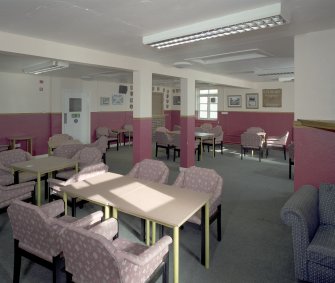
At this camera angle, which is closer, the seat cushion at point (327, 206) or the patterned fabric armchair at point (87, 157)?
the seat cushion at point (327, 206)

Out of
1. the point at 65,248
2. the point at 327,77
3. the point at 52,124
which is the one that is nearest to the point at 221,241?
the point at 65,248

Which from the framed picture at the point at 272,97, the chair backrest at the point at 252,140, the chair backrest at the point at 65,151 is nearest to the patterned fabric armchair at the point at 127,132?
the chair backrest at the point at 252,140

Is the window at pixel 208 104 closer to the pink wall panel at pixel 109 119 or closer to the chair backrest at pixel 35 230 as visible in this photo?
the pink wall panel at pixel 109 119

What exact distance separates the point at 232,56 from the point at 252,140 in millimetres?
3388

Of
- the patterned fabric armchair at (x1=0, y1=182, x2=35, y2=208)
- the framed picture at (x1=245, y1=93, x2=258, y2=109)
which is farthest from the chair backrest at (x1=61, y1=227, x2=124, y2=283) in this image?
the framed picture at (x1=245, y1=93, x2=258, y2=109)

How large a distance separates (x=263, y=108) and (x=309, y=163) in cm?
713

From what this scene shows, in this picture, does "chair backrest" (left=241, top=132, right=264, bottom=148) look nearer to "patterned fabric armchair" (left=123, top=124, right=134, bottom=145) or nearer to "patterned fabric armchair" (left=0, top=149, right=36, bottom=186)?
"patterned fabric armchair" (left=123, top=124, right=134, bottom=145)

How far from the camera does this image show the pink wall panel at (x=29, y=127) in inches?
289

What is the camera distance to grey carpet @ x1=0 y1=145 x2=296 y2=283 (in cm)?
253

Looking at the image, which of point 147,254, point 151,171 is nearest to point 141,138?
point 151,171

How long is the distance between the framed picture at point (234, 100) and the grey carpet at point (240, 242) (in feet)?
18.0

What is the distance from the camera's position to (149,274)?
189cm

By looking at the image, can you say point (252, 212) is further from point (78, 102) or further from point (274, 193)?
point (78, 102)

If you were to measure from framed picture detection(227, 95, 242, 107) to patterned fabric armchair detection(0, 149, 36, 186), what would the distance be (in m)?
8.05
